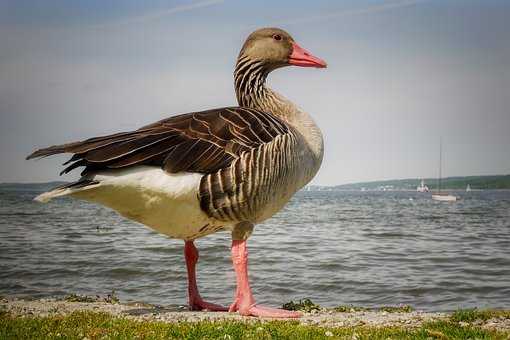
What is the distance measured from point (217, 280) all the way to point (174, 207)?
7.32 m

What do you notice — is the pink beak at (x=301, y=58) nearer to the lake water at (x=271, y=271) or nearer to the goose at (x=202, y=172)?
the goose at (x=202, y=172)

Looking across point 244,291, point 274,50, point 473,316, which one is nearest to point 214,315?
point 244,291

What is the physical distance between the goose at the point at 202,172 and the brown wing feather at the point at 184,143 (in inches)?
0.4

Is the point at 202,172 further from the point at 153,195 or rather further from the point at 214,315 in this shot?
the point at 214,315

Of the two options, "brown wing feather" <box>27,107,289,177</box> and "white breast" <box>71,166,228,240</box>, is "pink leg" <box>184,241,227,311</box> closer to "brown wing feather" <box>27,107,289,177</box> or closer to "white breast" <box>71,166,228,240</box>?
"white breast" <box>71,166,228,240</box>

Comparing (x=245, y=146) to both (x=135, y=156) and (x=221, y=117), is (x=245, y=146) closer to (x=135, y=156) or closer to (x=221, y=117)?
(x=221, y=117)

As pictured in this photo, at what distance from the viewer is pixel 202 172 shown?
269 inches

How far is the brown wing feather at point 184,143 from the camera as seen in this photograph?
6.48 metres

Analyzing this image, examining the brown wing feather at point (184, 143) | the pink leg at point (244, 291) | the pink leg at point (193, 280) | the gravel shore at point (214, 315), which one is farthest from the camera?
the pink leg at point (193, 280)

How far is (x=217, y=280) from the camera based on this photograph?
14.0 m

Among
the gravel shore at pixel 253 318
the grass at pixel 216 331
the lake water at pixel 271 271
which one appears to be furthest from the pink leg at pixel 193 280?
the lake water at pixel 271 271

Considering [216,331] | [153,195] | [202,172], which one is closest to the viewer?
[216,331]

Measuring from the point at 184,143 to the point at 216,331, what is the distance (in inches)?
81.3

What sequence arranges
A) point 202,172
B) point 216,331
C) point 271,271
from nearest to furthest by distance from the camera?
1. point 216,331
2. point 202,172
3. point 271,271
